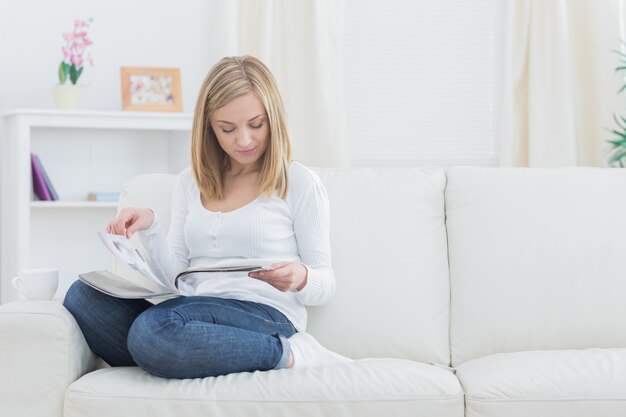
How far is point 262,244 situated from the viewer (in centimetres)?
199

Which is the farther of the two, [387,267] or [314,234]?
[387,267]

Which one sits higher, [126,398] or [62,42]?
[62,42]

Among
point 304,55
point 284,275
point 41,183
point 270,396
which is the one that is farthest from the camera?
point 304,55

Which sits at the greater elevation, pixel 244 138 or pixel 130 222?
pixel 244 138

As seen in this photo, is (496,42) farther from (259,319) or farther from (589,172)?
(259,319)

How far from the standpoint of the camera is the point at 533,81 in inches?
142

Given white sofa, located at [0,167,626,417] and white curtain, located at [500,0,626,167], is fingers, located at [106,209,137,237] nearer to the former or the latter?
white sofa, located at [0,167,626,417]

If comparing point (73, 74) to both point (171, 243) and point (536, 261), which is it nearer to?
point (171, 243)

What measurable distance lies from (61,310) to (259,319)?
0.41m

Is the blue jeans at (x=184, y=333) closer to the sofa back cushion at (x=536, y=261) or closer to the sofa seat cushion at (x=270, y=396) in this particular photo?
the sofa seat cushion at (x=270, y=396)

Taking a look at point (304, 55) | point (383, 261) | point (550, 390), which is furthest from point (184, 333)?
point (304, 55)

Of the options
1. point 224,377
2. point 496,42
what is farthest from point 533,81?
point 224,377

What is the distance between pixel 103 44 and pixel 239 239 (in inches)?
69.9

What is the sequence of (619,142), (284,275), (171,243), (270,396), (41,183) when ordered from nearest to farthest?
(270,396)
(284,275)
(171,243)
(41,183)
(619,142)
